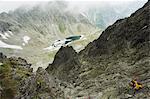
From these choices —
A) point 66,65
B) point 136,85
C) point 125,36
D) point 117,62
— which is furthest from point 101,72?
point 136,85

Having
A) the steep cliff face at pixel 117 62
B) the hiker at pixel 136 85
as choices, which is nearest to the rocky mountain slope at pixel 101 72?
the steep cliff face at pixel 117 62

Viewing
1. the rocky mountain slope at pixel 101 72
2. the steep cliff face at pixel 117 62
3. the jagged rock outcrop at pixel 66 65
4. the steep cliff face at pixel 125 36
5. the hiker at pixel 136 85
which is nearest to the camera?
the hiker at pixel 136 85

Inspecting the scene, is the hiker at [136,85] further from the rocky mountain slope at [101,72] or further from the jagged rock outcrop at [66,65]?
the jagged rock outcrop at [66,65]

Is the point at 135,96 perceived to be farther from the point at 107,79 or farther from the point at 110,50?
the point at 110,50

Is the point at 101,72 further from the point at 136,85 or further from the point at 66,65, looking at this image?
the point at 136,85

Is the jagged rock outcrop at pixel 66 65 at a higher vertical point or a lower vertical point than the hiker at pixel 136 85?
higher

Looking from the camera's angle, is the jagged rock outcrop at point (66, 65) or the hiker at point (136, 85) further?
the jagged rock outcrop at point (66, 65)

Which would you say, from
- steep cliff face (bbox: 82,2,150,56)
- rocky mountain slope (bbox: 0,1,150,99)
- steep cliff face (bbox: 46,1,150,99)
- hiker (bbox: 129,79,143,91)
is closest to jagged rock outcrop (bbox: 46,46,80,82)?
rocky mountain slope (bbox: 0,1,150,99)

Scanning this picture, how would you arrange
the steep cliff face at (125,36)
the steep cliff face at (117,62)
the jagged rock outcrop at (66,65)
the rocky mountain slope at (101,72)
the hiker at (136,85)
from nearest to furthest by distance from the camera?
the hiker at (136,85) → the steep cliff face at (117,62) → the rocky mountain slope at (101,72) → the steep cliff face at (125,36) → the jagged rock outcrop at (66,65)

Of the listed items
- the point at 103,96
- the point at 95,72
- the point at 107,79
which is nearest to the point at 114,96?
the point at 103,96

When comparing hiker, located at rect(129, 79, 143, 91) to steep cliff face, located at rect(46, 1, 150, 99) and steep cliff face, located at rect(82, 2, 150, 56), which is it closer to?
steep cliff face, located at rect(46, 1, 150, 99)
